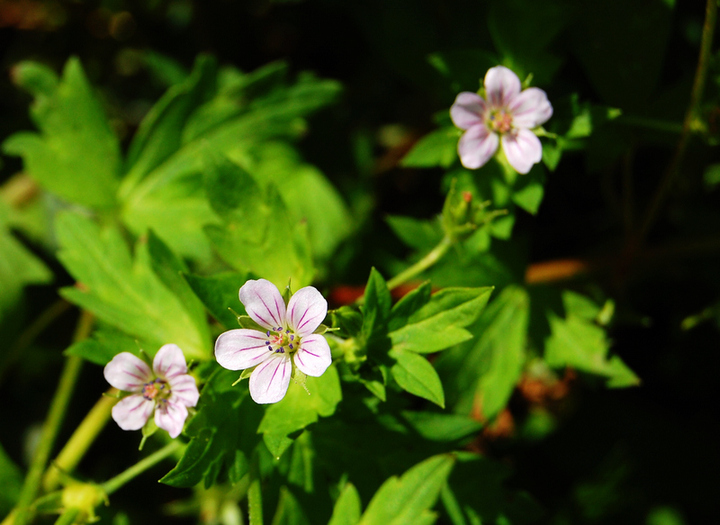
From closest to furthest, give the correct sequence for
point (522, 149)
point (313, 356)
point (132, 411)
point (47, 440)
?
point (313, 356), point (132, 411), point (522, 149), point (47, 440)

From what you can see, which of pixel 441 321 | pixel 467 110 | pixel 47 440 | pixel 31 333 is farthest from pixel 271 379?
pixel 31 333

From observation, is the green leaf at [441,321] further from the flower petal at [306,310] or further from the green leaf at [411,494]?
the green leaf at [411,494]

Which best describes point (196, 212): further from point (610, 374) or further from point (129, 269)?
point (610, 374)

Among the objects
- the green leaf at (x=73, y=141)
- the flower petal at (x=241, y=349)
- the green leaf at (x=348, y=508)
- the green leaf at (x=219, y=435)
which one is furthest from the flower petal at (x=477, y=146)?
the green leaf at (x=73, y=141)

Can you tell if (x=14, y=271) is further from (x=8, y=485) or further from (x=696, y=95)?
(x=696, y=95)

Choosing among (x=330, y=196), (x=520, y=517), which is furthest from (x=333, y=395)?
(x=330, y=196)

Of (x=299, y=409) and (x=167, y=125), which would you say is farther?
(x=167, y=125)
